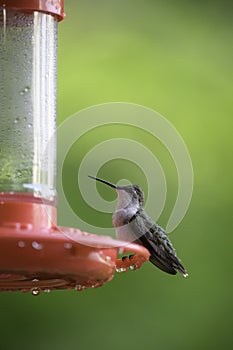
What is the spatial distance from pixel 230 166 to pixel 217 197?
0.20m

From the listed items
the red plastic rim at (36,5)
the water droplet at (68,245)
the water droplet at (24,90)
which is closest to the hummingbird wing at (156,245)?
the water droplet at (24,90)

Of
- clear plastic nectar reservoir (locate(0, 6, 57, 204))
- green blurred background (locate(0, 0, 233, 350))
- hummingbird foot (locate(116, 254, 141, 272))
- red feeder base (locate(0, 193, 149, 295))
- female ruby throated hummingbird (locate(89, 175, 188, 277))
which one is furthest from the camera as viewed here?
green blurred background (locate(0, 0, 233, 350))

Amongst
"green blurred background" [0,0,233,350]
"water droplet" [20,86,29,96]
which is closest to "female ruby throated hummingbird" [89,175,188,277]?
"water droplet" [20,86,29,96]

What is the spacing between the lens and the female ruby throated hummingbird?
5969 mm

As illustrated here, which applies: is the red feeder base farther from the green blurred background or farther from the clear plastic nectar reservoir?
the green blurred background

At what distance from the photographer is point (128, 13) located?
28.3 feet

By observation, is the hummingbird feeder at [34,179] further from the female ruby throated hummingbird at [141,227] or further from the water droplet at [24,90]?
the female ruby throated hummingbird at [141,227]

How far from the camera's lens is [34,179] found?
516cm

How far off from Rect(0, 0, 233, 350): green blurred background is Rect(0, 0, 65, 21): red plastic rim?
2.67 meters

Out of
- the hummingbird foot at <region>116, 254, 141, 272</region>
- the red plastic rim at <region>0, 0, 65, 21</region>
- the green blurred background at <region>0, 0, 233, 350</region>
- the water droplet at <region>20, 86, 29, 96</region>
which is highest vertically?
the green blurred background at <region>0, 0, 233, 350</region>

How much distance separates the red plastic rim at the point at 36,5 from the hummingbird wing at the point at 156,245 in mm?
1207

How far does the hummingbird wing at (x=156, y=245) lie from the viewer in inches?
243

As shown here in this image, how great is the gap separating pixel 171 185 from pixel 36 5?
2823 mm

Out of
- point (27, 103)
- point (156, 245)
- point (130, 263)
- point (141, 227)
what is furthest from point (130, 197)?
point (130, 263)
